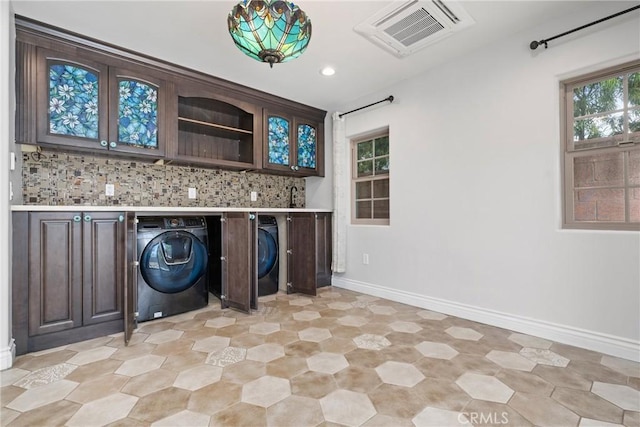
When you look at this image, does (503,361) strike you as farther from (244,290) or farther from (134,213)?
(134,213)

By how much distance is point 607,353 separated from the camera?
198cm

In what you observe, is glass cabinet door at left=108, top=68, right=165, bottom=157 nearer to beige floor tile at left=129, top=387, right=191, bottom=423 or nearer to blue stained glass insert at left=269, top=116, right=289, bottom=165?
blue stained glass insert at left=269, top=116, right=289, bottom=165

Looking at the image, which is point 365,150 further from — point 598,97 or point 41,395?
point 41,395

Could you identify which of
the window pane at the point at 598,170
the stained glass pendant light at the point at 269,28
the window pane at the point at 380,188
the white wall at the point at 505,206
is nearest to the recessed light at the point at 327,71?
the white wall at the point at 505,206

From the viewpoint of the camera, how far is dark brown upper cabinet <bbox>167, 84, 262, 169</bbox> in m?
3.15

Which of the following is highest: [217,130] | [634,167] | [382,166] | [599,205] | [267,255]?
[217,130]

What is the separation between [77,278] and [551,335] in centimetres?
345

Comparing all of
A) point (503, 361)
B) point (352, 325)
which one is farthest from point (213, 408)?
point (503, 361)

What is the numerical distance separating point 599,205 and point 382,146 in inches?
80.4

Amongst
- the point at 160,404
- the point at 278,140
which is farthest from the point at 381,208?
the point at 160,404

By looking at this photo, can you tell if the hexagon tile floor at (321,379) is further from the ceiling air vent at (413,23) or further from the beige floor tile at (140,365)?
the ceiling air vent at (413,23)

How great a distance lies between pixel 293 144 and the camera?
3.76 metres

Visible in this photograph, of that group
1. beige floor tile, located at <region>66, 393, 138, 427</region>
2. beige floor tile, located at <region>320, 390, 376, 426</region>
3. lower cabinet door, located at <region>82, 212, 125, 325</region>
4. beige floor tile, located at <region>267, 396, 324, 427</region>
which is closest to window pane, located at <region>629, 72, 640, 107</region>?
beige floor tile, located at <region>320, 390, 376, 426</region>

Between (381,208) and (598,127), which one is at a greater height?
(598,127)
